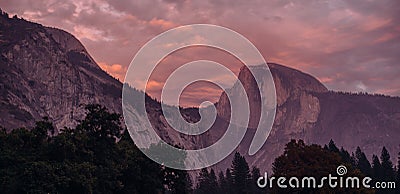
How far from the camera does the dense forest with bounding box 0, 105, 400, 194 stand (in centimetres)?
3675

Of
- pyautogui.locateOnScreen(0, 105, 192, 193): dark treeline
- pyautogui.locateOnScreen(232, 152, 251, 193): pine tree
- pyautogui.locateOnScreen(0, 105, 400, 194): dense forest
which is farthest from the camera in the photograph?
pyautogui.locateOnScreen(232, 152, 251, 193): pine tree

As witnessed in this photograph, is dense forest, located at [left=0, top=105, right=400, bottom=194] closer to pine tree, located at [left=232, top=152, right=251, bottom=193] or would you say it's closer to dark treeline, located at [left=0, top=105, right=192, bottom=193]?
dark treeline, located at [left=0, top=105, right=192, bottom=193]

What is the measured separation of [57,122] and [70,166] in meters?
162

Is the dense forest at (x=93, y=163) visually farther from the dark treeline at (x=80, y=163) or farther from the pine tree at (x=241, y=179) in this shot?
the pine tree at (x=241, y=179)

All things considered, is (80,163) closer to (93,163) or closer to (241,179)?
(93,163)

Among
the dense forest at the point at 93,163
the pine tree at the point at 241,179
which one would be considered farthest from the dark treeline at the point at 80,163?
the pine tree at the point at 241,179

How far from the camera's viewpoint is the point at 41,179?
3619 cm

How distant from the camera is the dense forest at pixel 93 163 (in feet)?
121

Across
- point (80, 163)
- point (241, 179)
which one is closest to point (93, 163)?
point (80, 163)

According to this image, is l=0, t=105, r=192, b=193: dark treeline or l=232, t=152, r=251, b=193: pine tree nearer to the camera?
l=0, t=105, r=192, b=193: dark treeline

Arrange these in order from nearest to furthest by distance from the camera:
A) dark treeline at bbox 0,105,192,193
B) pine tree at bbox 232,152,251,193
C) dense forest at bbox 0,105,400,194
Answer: dark treeline at bbox 0,105,192,193
dense forest at bbox 0,105,400,194
pine tree at bbox 232,152,251,193

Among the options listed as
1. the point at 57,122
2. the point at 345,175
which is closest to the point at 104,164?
the point at 345,175

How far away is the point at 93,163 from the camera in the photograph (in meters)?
44.1

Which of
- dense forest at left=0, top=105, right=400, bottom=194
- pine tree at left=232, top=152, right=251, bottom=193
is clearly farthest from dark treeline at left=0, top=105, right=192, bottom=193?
pine tree at left=232, top=152, right=251, bottom=193
